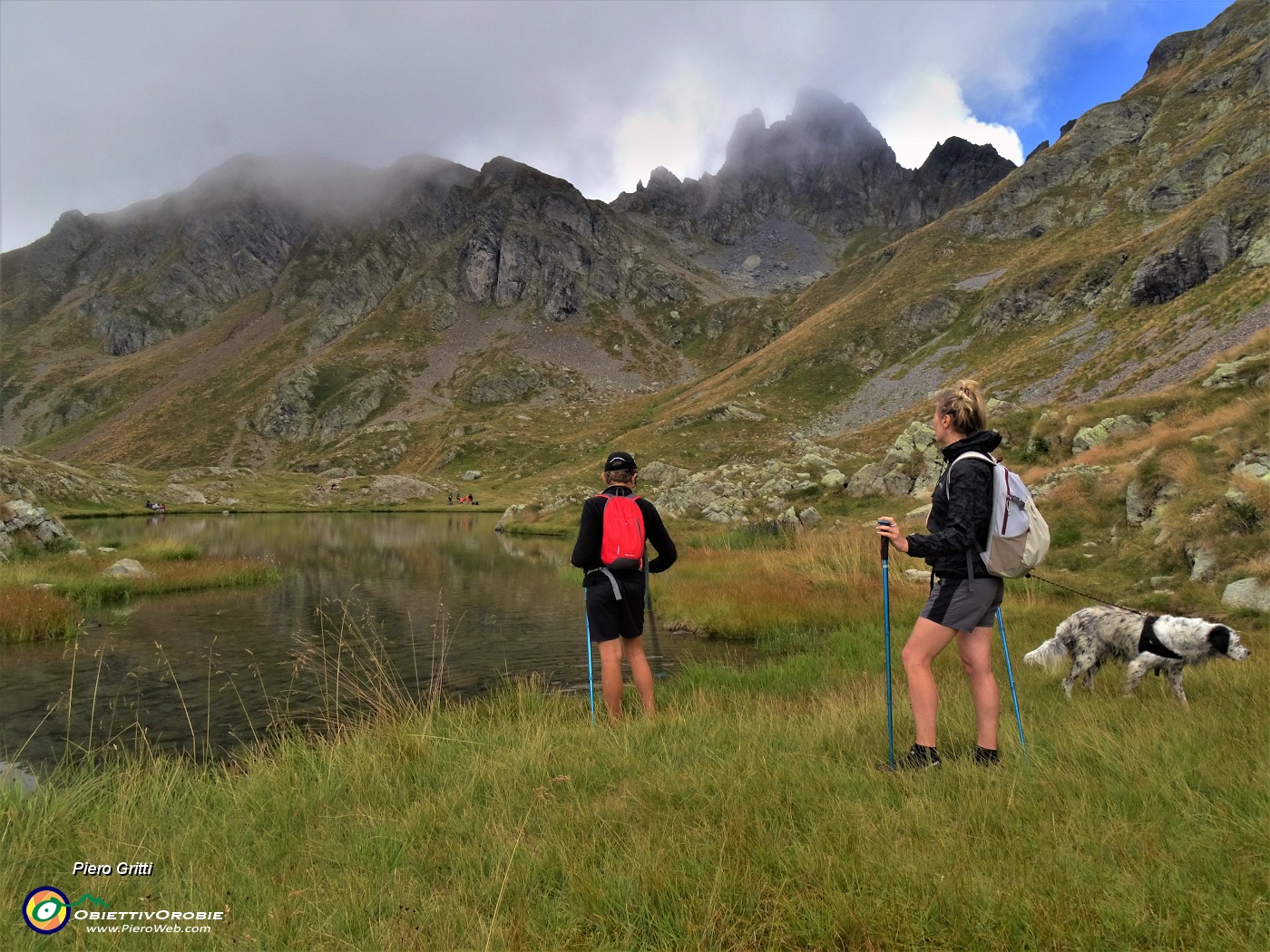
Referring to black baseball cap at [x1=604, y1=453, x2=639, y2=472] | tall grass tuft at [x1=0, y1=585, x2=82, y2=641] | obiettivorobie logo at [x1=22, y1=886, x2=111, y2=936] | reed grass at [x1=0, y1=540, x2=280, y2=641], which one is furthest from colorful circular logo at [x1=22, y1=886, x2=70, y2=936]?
reed grass at [x1=0, y1=540, x2=280, y2=641]

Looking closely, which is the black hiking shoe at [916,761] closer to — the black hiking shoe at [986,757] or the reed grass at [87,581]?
the black hiking shoe at [986,757]

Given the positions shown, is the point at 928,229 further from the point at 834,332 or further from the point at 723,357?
the point at 723,357

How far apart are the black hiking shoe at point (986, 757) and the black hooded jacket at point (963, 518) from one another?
4.25 feet

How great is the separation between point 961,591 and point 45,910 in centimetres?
596

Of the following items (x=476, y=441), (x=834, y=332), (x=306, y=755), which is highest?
(x=834, y=332)

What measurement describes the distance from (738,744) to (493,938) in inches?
104

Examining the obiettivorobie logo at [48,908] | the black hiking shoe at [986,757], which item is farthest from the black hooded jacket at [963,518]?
the obiettivorobie logo at [48,908]

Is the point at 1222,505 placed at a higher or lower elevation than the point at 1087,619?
higher

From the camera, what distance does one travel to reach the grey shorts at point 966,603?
470 cm

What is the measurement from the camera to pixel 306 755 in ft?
18.9

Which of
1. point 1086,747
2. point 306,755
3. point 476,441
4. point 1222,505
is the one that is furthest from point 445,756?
point 476,441

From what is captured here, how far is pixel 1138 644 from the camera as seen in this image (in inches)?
265

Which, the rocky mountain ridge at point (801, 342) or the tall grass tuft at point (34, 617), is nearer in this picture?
the tall grass tuft at point (34, 617)

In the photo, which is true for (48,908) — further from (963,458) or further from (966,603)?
(963,458)
